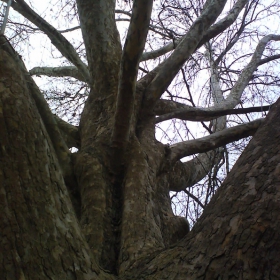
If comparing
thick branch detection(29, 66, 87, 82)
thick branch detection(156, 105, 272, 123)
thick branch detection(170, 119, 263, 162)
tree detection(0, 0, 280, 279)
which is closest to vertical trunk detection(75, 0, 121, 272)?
tree detection(0, 0, 280, 279)

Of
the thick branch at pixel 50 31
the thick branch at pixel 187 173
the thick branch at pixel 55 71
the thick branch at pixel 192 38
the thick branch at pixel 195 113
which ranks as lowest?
the thick branch at pixel 187 173

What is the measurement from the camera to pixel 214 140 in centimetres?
242

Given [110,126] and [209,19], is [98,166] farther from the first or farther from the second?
[209,19]

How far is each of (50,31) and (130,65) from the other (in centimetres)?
123

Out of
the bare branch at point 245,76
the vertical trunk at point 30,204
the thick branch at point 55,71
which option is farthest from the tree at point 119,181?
the thick branch at point 55,71

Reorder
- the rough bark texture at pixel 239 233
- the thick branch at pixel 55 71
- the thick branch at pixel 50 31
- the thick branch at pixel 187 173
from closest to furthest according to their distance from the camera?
the rough bark texture at pixel 239 233
the thick branch at pixel 50 31
the thick branch at pixel 187 173
the thick branch at pixel 55 71

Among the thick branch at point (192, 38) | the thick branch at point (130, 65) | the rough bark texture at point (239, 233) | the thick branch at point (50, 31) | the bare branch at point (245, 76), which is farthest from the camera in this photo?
the bare branch at point (245, 76)

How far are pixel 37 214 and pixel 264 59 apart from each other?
138 inches

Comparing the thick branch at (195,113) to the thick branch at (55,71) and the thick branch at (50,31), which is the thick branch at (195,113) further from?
the thick branch at (55,71)

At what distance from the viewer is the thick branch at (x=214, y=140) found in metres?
2.33

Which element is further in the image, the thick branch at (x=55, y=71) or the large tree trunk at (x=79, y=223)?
the thick branch at (x=55, y=71)

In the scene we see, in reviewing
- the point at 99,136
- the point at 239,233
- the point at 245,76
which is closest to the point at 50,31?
the point at 99,136

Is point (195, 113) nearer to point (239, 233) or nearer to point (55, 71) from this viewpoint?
point (239, 233)

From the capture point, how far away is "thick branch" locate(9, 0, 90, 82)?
96.3 inches
